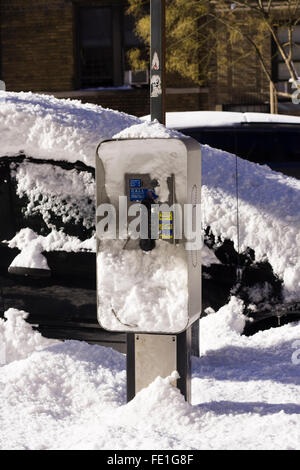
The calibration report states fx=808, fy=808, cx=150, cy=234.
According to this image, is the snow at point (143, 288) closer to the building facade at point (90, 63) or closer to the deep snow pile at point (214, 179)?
the deep snow pile at point (214, 179)

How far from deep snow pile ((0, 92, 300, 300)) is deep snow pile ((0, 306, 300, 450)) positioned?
447 mm

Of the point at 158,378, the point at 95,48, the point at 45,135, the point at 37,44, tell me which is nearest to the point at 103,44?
the point at 95,48

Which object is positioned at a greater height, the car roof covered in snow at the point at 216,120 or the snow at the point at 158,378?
the car roof covered in snow at the point at 216,120

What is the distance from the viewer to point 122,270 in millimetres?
4359

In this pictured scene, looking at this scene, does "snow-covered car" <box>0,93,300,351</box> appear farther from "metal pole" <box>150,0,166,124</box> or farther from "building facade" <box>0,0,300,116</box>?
"building facade" <box>0,0,300,116</box>

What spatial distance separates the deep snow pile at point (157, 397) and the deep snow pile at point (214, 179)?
0.45 m

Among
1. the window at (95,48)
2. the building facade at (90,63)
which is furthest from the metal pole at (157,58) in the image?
the window at (95,48)

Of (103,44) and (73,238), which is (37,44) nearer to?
(103,44)

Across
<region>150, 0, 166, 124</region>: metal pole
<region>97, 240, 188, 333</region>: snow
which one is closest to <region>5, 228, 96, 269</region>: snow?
<region>97, 240, 188, 333</region>: snow

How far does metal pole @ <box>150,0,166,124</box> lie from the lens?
23.8ft

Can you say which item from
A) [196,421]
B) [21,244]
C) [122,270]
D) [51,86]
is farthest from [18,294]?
[51,86]

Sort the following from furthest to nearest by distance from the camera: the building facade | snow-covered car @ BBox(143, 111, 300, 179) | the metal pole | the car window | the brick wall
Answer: the brick wall → the building facade → snow-covered car @ BBox(143, 111, 300, 179) → the metal pole → the car window

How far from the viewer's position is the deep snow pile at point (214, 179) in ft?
17.9

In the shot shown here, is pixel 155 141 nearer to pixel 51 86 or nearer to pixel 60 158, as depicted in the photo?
pixel 60 158
